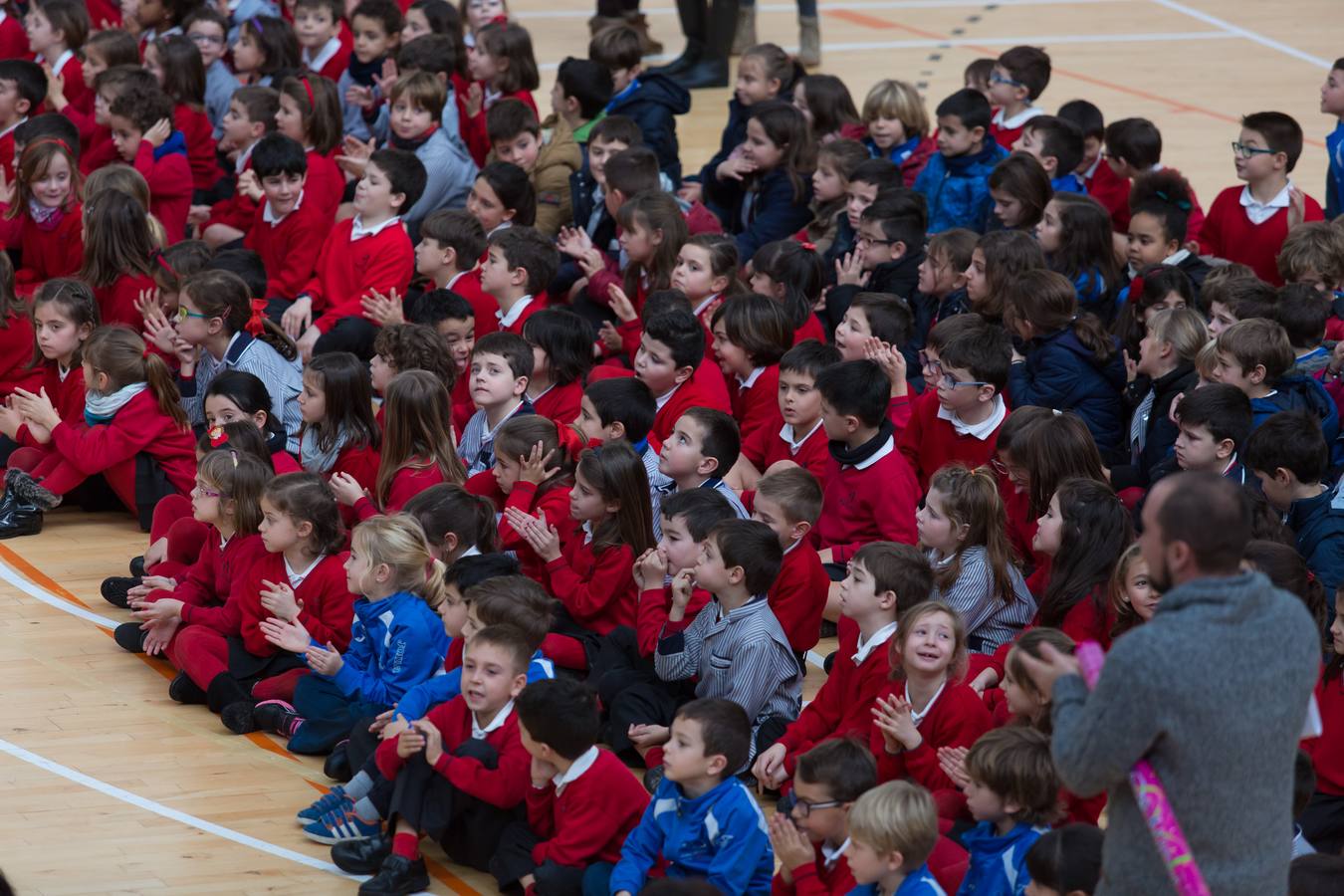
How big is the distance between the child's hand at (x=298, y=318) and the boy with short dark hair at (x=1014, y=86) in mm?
3246

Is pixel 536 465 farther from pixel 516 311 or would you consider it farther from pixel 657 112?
pixel 657 112

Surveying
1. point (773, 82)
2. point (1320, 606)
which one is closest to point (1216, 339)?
point (1320, 606)

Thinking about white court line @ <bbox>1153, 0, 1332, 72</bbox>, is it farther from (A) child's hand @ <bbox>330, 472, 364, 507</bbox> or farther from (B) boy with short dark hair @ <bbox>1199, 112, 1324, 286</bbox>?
(A) child's hand @ <bbox>330, 472, 364, 507</bbox>

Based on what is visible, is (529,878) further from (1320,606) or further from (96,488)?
(96,488)

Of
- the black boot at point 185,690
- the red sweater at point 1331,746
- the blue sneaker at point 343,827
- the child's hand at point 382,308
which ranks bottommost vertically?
the black boot at point 185,690

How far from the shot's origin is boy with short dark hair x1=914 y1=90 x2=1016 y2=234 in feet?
23.6

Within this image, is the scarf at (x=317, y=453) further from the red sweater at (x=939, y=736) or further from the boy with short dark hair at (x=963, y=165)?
the boy with short dark hair at (x=963, y=165)

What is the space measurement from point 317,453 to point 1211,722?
144 inches

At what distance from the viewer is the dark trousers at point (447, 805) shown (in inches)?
154

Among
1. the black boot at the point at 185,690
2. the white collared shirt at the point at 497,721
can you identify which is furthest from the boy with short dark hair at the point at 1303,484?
the black boot at the point at 185,690

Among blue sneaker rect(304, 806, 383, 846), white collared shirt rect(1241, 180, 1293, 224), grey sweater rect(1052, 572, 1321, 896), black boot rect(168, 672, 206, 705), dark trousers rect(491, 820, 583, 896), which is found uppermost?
grey sweater rect(1052, 572, 1321, 896)

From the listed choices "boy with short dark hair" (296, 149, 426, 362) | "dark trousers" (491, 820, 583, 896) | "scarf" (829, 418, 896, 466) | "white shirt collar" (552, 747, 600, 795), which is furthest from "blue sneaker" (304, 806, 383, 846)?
"boy with short dark hair" (296, 149, 426, 362)

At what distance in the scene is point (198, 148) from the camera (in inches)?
327

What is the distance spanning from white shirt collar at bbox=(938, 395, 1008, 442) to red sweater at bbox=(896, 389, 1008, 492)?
0.4 inches
